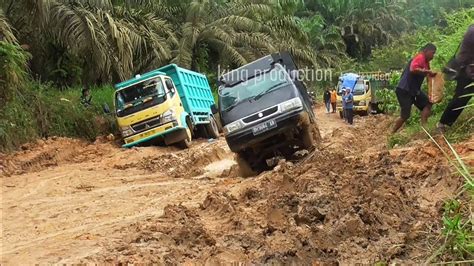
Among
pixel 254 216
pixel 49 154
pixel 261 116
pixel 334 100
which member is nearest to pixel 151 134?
pixel 49 154

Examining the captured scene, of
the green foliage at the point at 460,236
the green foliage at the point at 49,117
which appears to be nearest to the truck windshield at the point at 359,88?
the green foliage at the point at 49,117

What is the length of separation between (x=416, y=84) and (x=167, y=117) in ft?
27.4

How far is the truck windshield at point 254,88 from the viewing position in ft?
36.9

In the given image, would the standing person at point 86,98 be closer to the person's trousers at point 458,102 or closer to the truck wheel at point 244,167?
the truck wheel at point 244,167

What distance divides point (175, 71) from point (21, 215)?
10610 mm

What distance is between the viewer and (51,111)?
730 inches

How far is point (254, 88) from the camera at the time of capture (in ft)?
37.2

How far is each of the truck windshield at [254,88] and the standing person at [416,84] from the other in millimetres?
2245

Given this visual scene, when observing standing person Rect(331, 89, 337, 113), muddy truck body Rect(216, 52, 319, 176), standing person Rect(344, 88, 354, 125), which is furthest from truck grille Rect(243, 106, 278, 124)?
standing person Rect(331, 89, 337, 113)

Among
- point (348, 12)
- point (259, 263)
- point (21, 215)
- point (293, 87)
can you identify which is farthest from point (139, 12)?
point (348, 12)

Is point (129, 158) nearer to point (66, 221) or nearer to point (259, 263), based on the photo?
point (66, 221)

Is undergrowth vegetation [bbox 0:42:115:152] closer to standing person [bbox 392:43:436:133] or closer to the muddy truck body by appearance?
the muddy truck body

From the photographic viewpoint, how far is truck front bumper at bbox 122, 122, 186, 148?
1677cm

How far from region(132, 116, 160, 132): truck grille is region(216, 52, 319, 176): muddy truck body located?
5297 millimetres
